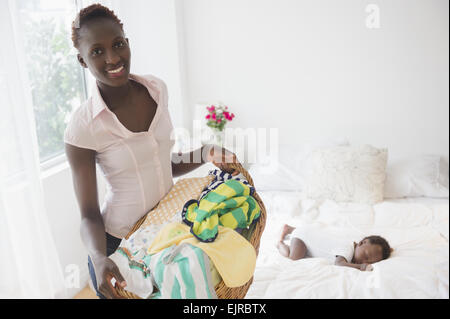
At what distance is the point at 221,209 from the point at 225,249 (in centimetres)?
9

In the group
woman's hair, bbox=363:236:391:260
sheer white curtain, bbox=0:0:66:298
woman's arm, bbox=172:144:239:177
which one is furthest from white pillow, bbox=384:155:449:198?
sheer white curtain, bbox=0:0:66:298

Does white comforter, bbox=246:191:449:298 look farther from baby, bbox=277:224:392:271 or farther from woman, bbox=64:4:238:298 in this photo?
woman, bbox=64:4:238:298

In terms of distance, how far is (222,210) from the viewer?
0.70 metres

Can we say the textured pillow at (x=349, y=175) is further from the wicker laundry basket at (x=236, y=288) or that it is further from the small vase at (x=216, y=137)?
the wicker laundry basket at (x=236, y=288)

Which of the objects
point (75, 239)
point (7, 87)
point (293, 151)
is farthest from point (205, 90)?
point (7, 87)

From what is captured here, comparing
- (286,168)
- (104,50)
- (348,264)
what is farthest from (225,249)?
(286,168)

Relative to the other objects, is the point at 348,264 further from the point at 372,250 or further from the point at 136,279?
the point at 136,279

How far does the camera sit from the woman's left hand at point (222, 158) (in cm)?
82

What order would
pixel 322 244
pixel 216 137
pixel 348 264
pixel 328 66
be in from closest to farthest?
pixel 348 264, pixel 322 244, pixel 328 66, pixel 216 137

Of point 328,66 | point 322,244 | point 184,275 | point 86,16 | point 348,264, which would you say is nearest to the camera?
point 184,275

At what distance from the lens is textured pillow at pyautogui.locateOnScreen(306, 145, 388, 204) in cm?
200

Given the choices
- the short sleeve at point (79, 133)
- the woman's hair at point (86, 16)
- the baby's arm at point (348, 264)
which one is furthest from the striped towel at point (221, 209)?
the baby's arm at point (348, 264)

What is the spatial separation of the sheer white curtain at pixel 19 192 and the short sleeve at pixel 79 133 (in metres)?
0.72

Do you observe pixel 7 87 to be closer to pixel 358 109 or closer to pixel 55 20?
pixel 55 20
